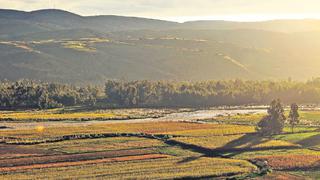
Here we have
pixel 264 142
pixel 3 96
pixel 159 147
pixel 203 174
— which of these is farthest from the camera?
pixel 3 96

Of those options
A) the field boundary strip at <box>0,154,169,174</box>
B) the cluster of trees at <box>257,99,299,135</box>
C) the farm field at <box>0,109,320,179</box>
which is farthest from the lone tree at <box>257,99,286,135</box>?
the field boundary strip at <box>0,154,169,174</box>

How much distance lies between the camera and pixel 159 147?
9425 cm

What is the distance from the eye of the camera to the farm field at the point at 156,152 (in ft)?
239

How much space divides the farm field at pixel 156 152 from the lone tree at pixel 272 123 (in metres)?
2.17

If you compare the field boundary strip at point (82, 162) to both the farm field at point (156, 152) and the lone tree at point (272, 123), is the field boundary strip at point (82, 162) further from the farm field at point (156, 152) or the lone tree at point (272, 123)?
the lone tree at point (272, 123)

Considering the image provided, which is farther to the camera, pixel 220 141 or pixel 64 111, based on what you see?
pixel 64 111

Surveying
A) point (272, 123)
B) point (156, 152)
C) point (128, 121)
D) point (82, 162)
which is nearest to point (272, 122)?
point (272, 123)

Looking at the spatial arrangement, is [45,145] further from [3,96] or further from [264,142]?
[3,96]

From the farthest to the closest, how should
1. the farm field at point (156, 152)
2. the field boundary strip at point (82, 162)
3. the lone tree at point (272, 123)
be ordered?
the lone tree at point (272, 123), the field boundary strip at point (82, 162), the farm field at point (156, 152)

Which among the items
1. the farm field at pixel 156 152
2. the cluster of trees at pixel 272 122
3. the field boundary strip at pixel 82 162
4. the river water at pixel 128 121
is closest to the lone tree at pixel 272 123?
the cluster of trees at pixel 272 122

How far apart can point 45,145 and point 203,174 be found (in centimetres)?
3566

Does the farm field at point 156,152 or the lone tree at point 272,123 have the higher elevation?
the lone tree at point 272,123

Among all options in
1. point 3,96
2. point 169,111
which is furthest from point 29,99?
point 169,111

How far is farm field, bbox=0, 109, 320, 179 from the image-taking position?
239ft
